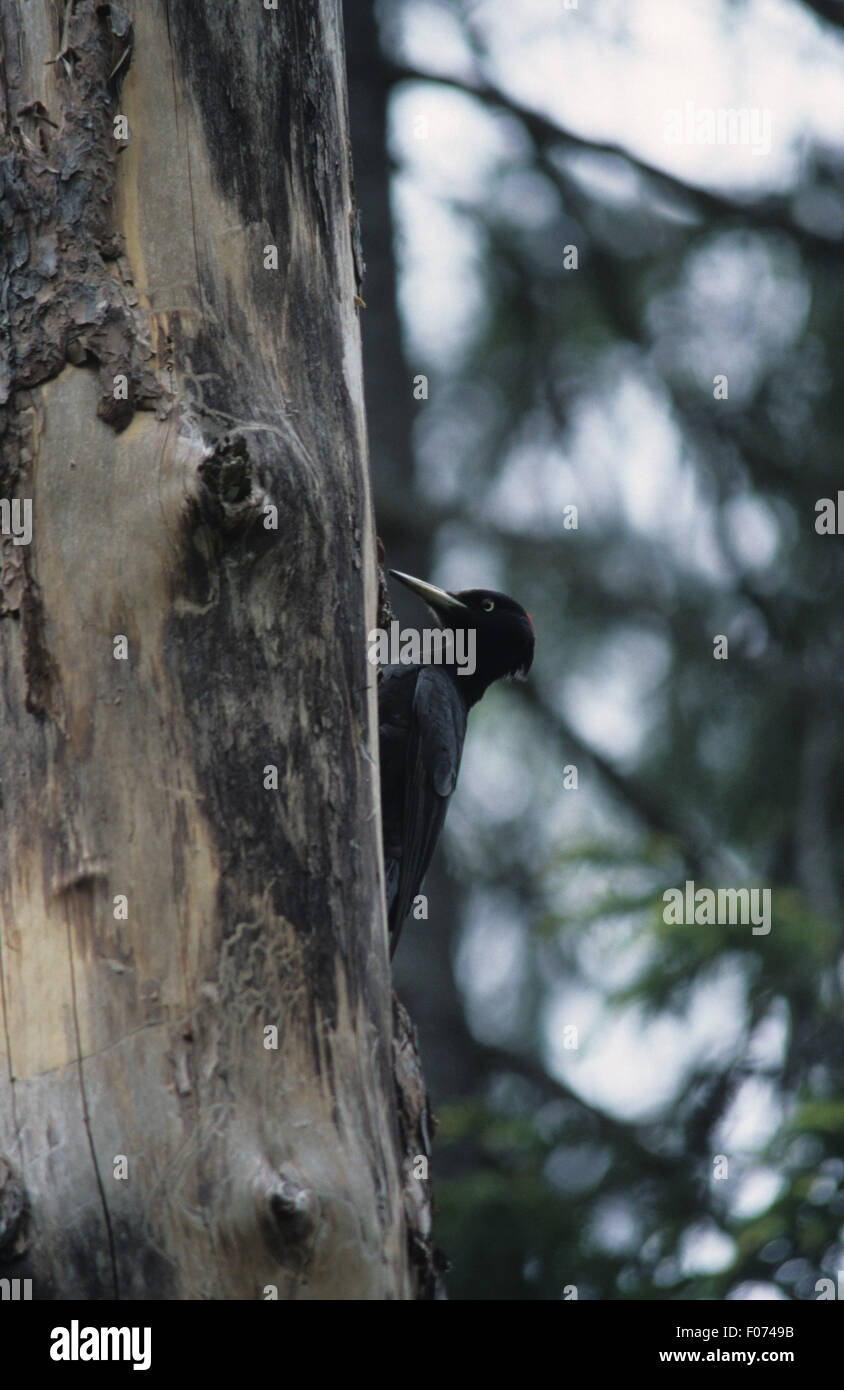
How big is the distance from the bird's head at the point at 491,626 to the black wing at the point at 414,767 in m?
0.29

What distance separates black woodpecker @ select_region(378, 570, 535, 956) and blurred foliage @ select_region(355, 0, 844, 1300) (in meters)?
1.08

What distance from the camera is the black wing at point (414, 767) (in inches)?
152

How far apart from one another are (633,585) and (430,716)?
2.88 meters

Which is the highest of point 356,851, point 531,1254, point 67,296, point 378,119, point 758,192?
point 378,119

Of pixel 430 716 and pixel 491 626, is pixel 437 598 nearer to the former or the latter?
pixel 491 626

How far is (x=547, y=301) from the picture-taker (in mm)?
7336

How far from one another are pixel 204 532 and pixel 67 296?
1.57 feet

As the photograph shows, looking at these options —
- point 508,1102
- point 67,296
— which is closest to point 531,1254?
point 508,1102

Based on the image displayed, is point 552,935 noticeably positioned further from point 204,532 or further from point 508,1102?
point 204,532

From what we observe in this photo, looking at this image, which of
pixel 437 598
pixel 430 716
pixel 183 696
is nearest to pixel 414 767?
pixel 430 716

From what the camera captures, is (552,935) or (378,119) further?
(378,119)

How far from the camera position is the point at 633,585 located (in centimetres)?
680

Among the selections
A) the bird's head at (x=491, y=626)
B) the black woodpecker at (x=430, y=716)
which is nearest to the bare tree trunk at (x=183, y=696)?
the black woodpecker at (x=430, y=716)

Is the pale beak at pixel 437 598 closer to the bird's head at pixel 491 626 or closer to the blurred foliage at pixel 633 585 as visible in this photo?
the bird's head at pixel 491 626
